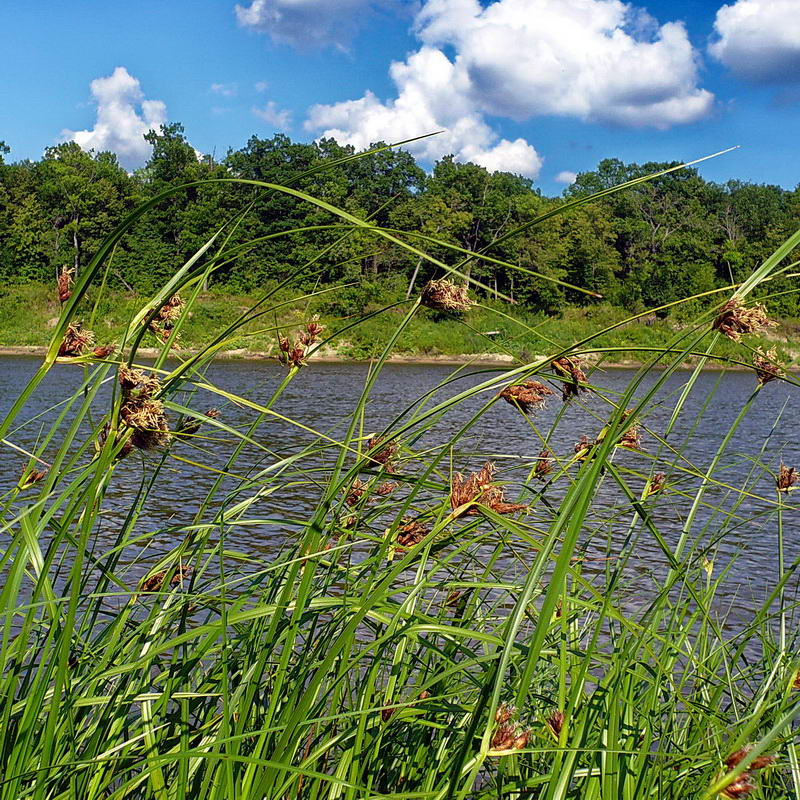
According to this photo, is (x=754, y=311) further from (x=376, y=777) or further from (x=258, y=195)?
(x=376, y=777)

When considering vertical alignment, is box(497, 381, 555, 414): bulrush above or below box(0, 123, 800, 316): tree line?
below

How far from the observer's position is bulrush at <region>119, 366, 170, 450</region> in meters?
1.10

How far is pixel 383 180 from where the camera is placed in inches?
2205

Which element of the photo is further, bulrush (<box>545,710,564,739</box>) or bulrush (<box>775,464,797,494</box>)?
bulrush (<box>775,464,797,494</box>)

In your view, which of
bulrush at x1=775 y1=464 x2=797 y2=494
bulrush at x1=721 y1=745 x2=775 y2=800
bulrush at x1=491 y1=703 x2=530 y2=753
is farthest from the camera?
bulrush at x1=775 y1=464 x2=797 y2=494

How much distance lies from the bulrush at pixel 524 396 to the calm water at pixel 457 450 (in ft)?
0.25

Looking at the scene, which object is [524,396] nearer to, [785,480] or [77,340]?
[77,340]

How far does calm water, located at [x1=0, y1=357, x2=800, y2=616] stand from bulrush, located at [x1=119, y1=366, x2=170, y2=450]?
0.37 meters

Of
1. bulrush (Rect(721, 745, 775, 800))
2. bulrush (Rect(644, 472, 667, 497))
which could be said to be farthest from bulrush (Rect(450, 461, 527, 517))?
bulrush (Rect(644, 472, 667, 497))

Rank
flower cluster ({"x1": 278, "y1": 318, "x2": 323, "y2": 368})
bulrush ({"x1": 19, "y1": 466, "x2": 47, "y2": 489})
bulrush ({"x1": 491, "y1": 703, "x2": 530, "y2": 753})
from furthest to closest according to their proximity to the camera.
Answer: bulrush ({"x1": 19, "y1": 466, "x2": 47, "y2": 489})
flower cluster ({"x1": 278, "y1": 318, "x2": 323, "y2": 368})
bulrush ({"x1": 491, "y1": 703, "x2": 530, "y2": 753})

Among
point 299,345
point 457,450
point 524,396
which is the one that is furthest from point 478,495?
point 457,450

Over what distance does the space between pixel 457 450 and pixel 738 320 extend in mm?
2277

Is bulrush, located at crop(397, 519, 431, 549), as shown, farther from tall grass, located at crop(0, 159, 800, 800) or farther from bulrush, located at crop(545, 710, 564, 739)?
bulrush, located at crop(545, 710, 564, 739)

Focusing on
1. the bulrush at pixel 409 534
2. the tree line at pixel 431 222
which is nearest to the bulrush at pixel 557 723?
the bulrush at pixel 409 534
